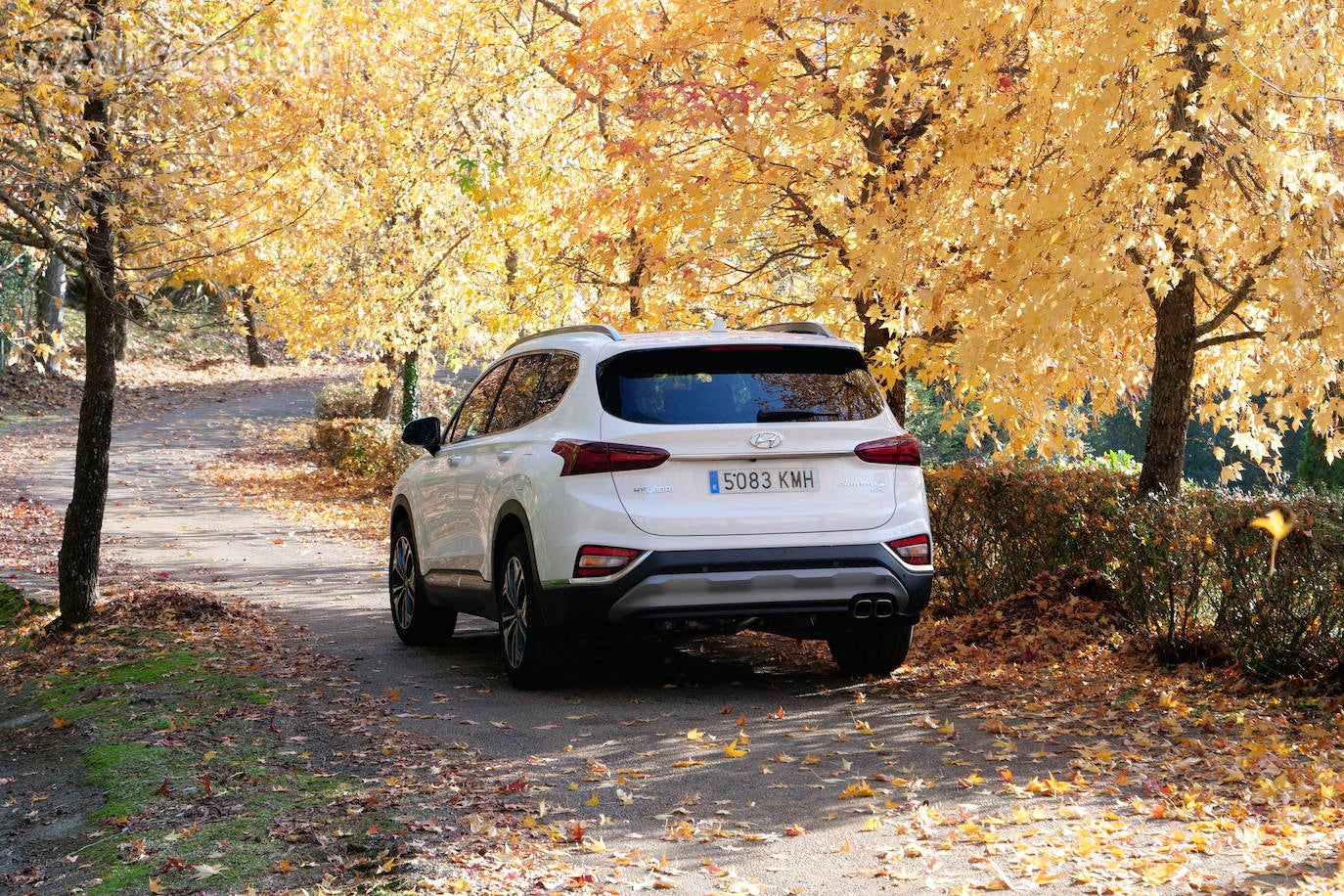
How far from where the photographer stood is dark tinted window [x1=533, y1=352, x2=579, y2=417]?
7.35m

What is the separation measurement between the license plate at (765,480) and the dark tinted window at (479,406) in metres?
2.17

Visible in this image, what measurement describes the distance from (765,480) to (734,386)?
53cm

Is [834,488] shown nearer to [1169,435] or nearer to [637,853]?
[637,853]

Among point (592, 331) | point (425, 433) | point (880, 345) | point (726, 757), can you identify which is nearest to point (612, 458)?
point (592, 331)

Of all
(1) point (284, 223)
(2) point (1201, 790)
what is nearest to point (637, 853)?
(2) point (1201, 790)

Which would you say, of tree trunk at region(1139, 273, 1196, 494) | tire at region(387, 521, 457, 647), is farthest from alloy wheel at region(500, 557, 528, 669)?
tree trunk at region(1139, 273, 1196, 494)

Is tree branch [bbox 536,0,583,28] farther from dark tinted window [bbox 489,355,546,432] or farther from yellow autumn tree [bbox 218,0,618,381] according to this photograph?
dark tinted window [bbox 489,355,546,432]

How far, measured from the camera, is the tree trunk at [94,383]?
9.48 metres

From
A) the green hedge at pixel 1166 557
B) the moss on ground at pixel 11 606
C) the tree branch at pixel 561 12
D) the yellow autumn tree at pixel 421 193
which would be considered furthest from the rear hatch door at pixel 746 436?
the tree branch at pixel 561 12

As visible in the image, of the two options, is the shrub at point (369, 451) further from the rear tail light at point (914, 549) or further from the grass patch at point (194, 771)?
the rear tail light at point (914, 549)

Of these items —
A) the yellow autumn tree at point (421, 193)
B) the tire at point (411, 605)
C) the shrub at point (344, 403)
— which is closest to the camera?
Result: the tire at point (411, 605)

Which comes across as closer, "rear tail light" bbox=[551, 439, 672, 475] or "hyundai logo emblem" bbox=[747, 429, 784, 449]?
"rear tail light" bbox=[551, 439, 672, 475]

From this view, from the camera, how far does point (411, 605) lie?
9664 millimetres

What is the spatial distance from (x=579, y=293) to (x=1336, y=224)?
9.96 meters
